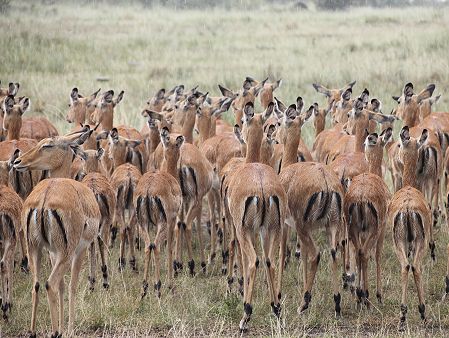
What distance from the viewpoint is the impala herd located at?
7629 millimetres

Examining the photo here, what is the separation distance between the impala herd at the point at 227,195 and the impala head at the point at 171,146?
13 millimetres

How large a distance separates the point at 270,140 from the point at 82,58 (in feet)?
55.7

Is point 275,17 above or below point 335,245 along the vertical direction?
above

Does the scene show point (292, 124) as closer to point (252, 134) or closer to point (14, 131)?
point (252, 134)

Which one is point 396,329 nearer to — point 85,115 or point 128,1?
point 85,115

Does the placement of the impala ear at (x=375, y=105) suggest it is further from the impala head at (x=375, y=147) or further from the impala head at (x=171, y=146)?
the impala head at (x=171, y=146)

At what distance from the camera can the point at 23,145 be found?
998cm

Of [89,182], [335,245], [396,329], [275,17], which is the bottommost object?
[396,329]

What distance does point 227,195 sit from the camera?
8.58 meters

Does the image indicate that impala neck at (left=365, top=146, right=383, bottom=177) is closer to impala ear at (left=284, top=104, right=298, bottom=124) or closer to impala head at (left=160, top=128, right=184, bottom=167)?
impala ear at (left=284, top=104, right=298, bottom=124)

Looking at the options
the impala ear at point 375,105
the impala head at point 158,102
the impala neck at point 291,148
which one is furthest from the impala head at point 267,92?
the impala neck at point 291,148

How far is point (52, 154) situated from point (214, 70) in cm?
1572

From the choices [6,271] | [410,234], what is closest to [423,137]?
[410,234]

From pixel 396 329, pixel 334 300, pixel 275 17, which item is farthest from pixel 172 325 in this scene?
pixel 275 17
